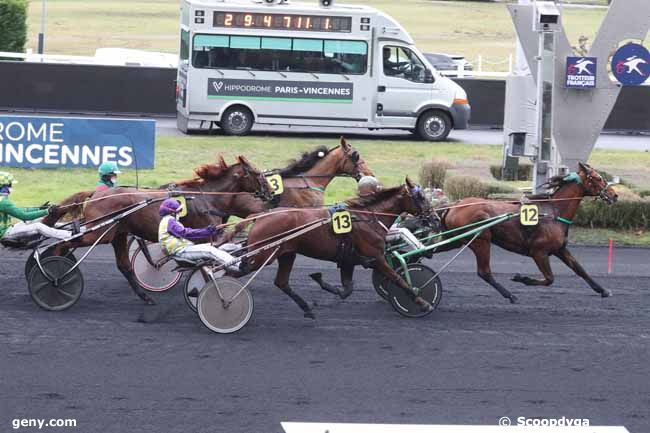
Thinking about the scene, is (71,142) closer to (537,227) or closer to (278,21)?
(278,21)

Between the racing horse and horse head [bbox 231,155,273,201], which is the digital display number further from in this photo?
horse head [bbox 231,155,273,201]

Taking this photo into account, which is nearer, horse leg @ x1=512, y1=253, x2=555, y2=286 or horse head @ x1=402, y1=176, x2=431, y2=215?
horse head @ x1=402, y1=176, x2=431, y2=215

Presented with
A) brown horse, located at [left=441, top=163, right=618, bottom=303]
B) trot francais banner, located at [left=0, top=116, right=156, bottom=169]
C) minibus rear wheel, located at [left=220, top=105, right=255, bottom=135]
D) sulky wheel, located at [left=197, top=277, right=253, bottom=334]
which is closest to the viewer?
sulky wheel, located at [left=197, top=277, right=253, bottom=334]

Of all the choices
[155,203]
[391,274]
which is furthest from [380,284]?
[155,203]

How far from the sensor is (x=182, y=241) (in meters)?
10.3

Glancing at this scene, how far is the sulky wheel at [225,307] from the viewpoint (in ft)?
33.4

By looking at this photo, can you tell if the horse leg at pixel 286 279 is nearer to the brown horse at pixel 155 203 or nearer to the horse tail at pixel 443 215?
the brown horse at pixel 155 203

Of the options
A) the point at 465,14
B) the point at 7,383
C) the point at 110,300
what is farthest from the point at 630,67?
the point at 465,14

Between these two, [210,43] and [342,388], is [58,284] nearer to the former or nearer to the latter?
[342,388]

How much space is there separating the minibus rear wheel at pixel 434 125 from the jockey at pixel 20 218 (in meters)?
13.6

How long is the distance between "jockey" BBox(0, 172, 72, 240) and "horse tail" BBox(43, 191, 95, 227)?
70 millimetres

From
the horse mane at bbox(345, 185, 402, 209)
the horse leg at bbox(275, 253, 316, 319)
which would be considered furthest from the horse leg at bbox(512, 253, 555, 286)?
the horse leg at bbox(275, 253, 316, 319)

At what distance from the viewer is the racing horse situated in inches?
488

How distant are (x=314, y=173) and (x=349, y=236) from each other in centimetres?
217
